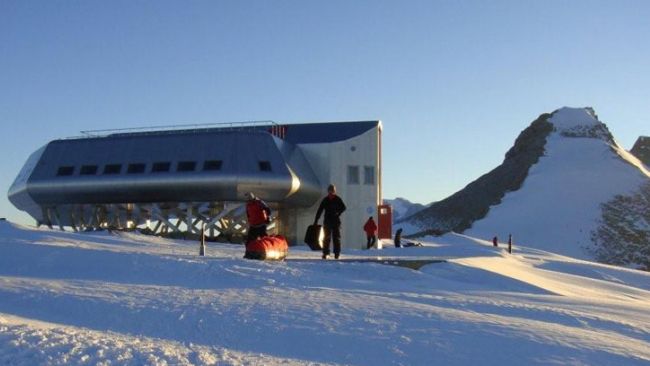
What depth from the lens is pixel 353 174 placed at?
135 feet

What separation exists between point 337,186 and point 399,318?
104 ft

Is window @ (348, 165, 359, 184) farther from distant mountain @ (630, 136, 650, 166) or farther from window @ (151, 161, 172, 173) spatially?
distant mountain @ (630, 136, 650, 166)

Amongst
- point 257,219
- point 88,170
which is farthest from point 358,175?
point 257,219

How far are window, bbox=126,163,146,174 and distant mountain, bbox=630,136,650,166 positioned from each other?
95.8m

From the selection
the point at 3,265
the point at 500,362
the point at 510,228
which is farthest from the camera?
the point at 510,228

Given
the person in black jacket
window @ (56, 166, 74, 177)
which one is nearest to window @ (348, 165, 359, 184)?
window @ (56, 166, 74, 177)

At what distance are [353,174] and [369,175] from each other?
945 millimetres

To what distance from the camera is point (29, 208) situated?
41.2 metres

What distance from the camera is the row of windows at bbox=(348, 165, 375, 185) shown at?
41000 millimetres

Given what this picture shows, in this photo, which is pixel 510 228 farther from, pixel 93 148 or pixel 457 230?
pixel 93 148

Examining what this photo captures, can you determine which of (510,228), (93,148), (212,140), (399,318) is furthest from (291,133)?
(510,228)

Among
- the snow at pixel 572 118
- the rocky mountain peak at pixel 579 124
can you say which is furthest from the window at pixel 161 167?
the snow at pixel 572 118

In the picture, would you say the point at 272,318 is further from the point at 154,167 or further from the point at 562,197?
the point at 562,197

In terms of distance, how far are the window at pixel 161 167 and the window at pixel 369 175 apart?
1094 centimetres
